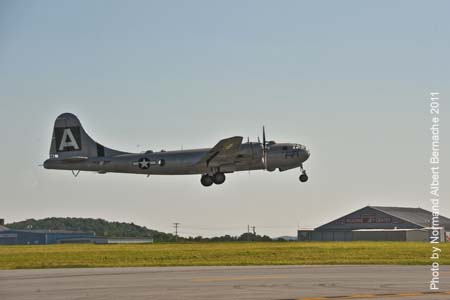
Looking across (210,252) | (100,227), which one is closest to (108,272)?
(210,252)

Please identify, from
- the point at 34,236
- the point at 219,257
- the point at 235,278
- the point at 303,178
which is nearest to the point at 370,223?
the point at 34,236

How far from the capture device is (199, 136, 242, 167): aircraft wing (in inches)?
2437

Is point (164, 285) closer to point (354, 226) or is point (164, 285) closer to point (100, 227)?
point (354, 226)

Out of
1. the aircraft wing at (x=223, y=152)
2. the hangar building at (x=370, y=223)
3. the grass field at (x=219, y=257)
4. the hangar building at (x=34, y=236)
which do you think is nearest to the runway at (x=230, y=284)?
the grass field at (x=219, y=257)

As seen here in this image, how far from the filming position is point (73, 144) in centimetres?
6775

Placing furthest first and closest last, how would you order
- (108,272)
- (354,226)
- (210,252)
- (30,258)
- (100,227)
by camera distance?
(100,227) → (354,226) → (210,252) → (30,258) → (108,272)

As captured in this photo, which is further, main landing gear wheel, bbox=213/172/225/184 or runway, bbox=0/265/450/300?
main landing gear wheel, bbox=213/172/225/184

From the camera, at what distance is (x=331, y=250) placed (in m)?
55.4

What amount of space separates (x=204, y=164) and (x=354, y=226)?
57.4 meters

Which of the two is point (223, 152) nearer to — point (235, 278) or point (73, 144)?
point (73, 144)

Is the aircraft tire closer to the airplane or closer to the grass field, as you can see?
the airplane

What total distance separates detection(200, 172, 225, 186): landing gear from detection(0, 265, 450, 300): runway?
2879cm

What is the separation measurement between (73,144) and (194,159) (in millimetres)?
10292

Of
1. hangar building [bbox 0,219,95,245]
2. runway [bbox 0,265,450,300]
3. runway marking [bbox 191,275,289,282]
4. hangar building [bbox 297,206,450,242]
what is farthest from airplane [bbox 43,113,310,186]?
hangar building [bbox 0,219,95,245]
